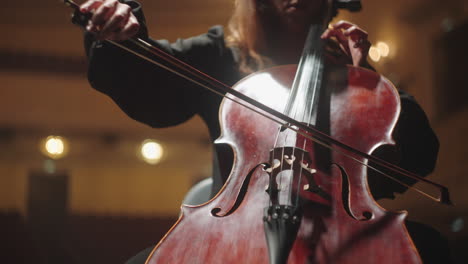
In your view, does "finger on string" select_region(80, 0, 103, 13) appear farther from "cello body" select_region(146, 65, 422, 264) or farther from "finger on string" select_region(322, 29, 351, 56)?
"finger on string" select_region(322, 29, 351, 56)

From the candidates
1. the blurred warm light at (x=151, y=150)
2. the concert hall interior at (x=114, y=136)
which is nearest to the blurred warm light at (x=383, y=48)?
the concert hall interior at (x=114, y=136)

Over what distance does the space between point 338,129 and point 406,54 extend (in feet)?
9.54

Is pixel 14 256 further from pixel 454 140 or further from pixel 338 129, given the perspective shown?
pixel 454 140

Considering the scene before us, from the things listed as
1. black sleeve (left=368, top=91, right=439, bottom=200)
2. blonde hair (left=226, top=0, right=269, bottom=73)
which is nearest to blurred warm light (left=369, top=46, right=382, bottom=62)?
blonde hair (left=226, top=0, right=269, bottom=73)

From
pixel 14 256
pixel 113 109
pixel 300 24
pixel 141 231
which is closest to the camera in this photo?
pixel 300 24

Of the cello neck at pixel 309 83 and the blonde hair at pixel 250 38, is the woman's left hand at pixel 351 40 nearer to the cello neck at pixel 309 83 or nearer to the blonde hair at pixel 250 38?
the cello neck at pixel 309 83

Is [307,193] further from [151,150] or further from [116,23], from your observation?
[151,150]

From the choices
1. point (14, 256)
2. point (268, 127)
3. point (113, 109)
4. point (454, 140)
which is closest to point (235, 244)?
point (268, 127)

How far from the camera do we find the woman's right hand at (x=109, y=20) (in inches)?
22.9

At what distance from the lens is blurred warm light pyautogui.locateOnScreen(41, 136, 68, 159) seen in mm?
3998

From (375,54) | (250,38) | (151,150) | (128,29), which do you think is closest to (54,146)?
(151,150)

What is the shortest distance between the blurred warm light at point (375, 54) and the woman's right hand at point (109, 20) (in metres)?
2.78

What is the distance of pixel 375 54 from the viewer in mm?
3279

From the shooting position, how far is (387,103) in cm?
81
